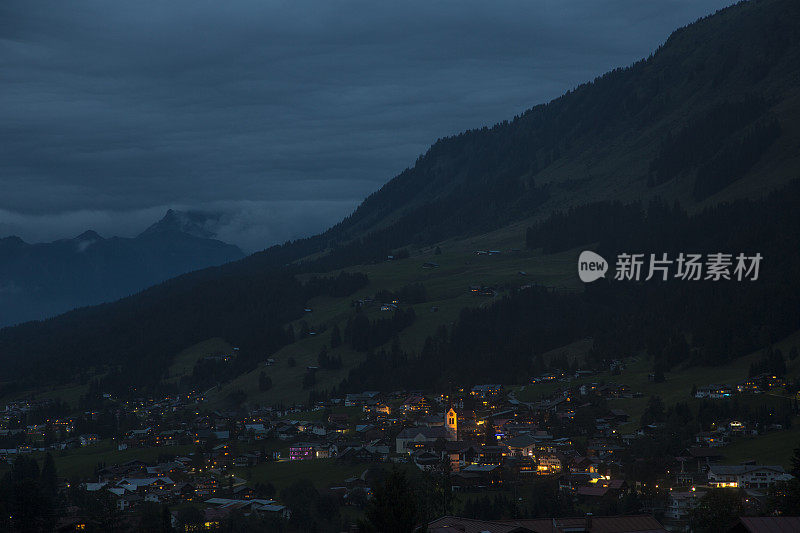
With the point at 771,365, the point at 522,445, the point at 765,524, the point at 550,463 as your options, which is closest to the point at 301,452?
the point at 522,445

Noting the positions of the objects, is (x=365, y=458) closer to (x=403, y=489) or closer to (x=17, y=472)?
(x=17, y=472)

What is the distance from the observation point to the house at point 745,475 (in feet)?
431

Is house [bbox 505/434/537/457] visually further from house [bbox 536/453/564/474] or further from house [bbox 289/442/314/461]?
house [bbox 289/442/314/461]

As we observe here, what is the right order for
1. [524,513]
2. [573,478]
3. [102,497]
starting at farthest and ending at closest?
[573,478], [102,497], [524,513]

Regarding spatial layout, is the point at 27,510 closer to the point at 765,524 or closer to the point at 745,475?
the point at 765,524

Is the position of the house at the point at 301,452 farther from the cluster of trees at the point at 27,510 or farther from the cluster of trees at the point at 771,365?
the cluster of trees at the point at 771,365

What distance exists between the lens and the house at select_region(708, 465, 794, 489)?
131m

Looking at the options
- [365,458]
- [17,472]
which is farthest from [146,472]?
[365,458]

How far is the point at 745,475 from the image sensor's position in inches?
5276

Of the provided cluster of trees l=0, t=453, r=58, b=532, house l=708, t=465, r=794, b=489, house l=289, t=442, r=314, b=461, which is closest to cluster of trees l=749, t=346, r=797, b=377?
house l=708, t=465, r=794, b=489

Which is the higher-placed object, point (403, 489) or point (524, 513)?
point (403, 489)

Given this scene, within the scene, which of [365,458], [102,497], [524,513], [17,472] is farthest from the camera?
[365,458]

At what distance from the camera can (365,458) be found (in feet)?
574

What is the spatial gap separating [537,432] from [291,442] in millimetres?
44989
